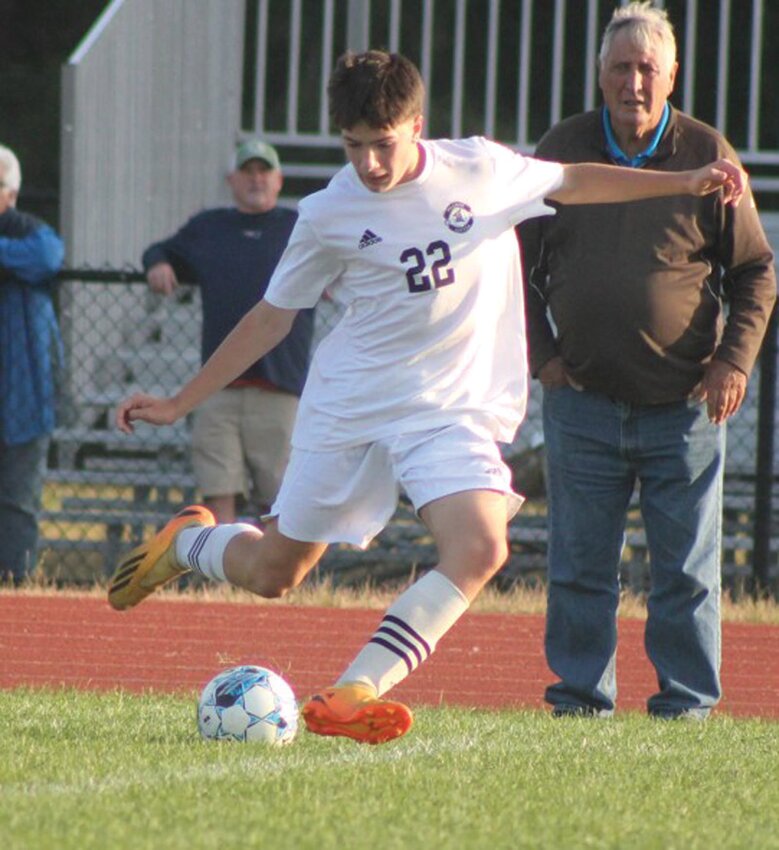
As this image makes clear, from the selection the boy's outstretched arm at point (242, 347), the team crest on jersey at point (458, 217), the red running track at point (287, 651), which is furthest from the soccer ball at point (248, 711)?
the red running track at point (287, 651)

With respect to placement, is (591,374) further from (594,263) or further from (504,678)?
(504,678)

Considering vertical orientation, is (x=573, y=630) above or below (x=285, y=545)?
below

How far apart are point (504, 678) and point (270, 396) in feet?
9.25

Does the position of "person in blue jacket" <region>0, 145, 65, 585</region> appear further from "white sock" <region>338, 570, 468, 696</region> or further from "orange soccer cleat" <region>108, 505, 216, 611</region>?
"white sock" <region>338, 570, 468, 696</region>

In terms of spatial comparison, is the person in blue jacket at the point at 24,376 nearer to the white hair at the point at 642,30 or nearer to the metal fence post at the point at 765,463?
the metal fence post at the point at 765,463

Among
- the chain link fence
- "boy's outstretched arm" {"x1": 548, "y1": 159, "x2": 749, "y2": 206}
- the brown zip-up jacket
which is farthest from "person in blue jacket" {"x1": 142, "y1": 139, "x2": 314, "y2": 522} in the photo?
"boy's outstretched arm" {"x1": 548, "y1": 159, "x2": 749, "y2": 206}

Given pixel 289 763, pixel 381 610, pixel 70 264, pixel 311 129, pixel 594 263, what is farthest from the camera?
pixel 311 129

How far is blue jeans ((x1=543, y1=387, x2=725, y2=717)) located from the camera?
7188 mm

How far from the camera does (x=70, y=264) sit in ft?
42.8

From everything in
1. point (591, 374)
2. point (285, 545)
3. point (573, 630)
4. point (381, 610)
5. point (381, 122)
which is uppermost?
point (381, 122)

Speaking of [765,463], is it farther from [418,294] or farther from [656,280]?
[418,294]

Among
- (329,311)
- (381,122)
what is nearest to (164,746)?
(381,122)

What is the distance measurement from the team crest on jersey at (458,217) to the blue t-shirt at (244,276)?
457 cm

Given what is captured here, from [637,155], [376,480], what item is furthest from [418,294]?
[637,155]
